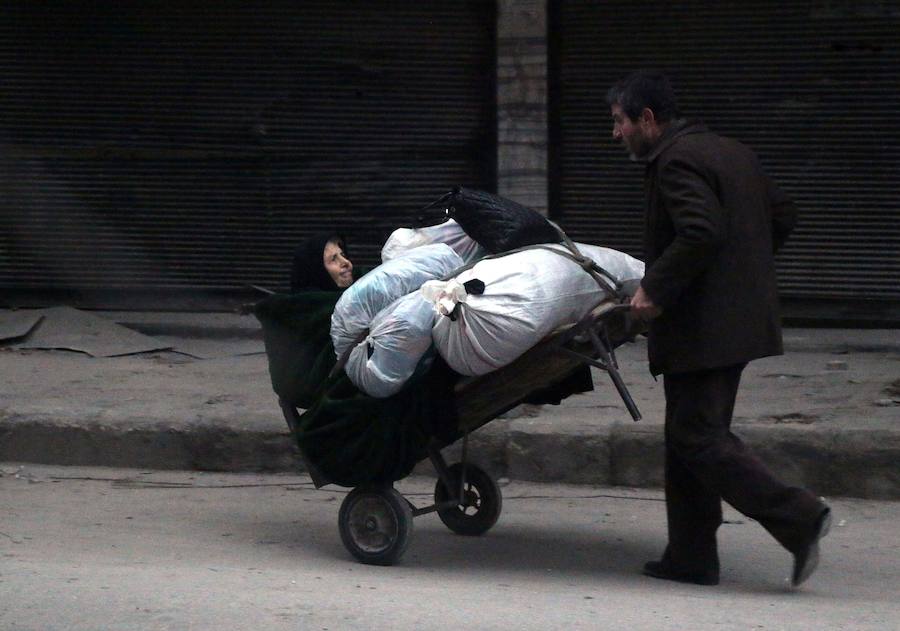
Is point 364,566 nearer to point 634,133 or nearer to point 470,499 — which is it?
point 470,499

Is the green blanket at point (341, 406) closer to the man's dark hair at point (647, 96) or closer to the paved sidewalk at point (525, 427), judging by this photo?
the man's dark hair at point (647, 96)

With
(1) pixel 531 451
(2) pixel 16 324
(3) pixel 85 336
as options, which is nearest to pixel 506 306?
(1) pixel 531 451

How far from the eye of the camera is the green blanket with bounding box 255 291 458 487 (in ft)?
14.4

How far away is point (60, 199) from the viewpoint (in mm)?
9125

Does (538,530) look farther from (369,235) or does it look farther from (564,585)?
(369,235)

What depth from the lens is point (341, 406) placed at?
441cm

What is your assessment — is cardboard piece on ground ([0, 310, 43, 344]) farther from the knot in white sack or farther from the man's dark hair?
the man's dark hair

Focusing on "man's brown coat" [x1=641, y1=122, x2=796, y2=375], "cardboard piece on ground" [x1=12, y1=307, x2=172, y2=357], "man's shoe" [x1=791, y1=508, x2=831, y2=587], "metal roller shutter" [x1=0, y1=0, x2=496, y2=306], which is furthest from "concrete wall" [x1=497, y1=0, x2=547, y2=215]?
"man's shoe" [x1=791, y1=508, x2=831, y2=587]

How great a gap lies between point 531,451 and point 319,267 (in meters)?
1.51

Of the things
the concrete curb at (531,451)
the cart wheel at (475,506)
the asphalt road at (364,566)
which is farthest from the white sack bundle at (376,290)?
the concrete curb at (531,451)

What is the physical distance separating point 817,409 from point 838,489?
69 centimetres

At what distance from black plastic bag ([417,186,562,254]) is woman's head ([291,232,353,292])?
0.58 metres

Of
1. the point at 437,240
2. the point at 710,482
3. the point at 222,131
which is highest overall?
the point at 222,131

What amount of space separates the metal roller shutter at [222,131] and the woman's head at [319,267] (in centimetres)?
400
